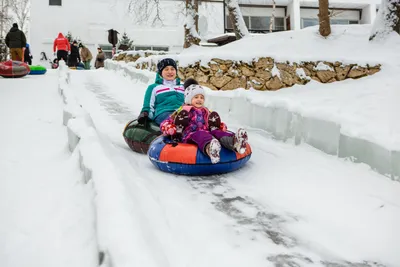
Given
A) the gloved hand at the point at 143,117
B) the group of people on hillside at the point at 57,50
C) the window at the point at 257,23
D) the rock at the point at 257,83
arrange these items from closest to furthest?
the gloved hand at the point at 143,117 < the rock at the point at 257,83 < the group of people on hillside at the point at 57,50 < the window at the point at 257,23

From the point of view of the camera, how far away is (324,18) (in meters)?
9.50

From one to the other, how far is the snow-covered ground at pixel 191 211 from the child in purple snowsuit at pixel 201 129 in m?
0.28

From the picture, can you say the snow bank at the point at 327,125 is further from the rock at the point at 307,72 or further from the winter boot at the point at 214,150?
the rock at the point at 307,72

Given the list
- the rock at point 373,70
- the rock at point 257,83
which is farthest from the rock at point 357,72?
the rock at point 257,83

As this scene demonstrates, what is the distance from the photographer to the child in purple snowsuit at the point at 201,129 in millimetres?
3285

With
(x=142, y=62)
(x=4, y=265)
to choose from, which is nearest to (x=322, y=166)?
(x=4, y=265)

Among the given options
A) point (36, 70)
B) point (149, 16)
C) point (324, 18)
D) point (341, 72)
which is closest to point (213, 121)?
point (341, 72)

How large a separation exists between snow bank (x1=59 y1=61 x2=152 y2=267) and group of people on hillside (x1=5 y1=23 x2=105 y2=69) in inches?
408

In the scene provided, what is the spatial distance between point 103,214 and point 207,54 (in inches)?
273

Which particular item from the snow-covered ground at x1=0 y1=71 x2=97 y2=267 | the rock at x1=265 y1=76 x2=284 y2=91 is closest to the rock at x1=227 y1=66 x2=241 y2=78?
the rock at x1=265 y1=76 x2=284 y2=91

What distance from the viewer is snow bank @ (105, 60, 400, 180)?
3098 millimetres

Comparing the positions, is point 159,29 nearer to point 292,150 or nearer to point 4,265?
point 292,150

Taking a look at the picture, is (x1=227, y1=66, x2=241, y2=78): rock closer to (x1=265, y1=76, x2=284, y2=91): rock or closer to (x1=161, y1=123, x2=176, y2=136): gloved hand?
(x1=265, y1=76, x2=284, y2=91): rock

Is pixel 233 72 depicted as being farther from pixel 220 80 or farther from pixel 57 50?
pixel 57 50
